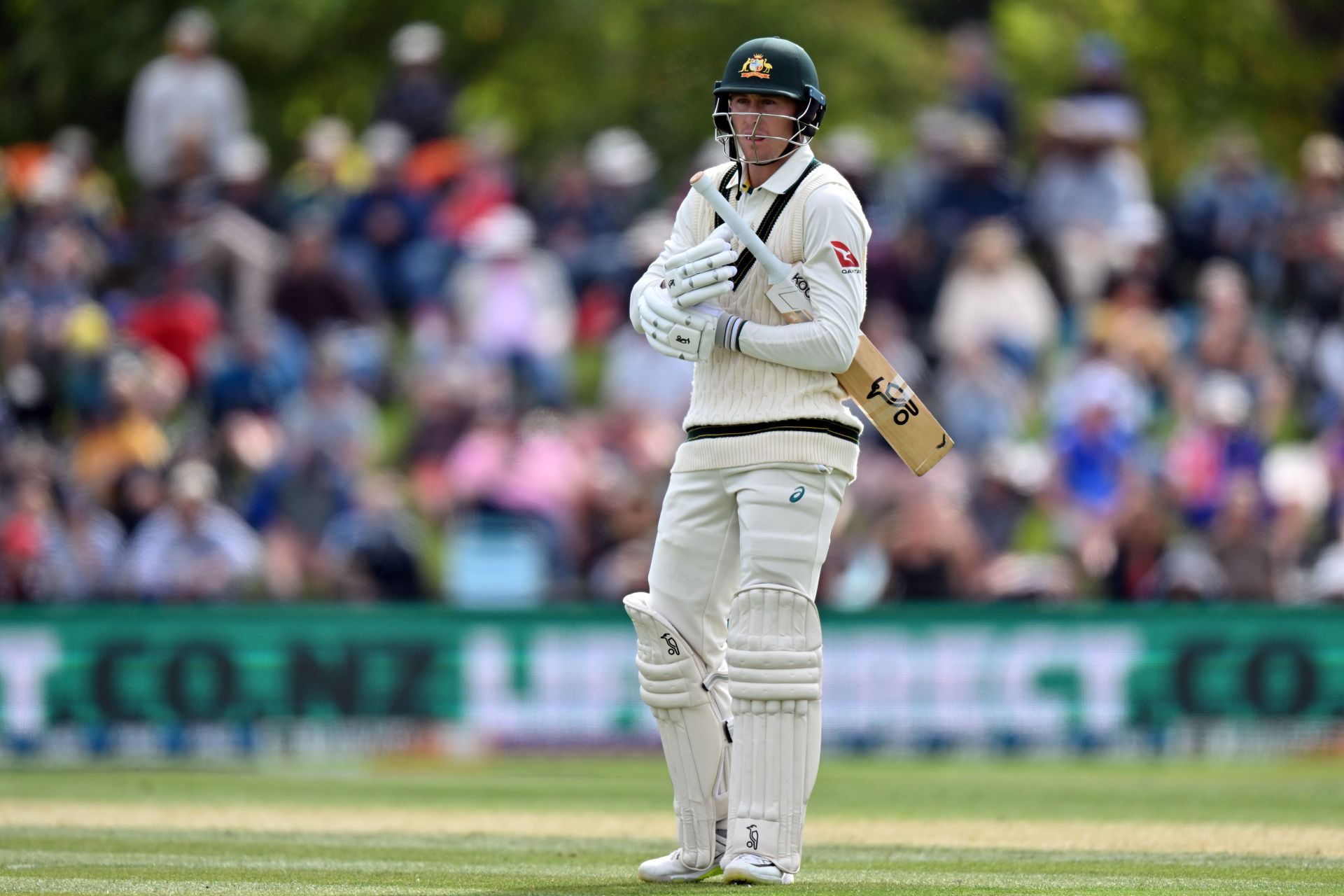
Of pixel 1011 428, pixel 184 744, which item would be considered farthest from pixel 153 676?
pixel 1011 428

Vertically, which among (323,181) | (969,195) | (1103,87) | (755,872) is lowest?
(755,872)

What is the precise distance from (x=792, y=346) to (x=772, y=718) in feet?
3.88

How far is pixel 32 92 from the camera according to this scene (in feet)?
87.5

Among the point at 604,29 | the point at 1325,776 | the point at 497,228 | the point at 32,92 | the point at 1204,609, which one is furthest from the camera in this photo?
the point at 604,29

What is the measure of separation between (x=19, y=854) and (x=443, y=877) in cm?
183

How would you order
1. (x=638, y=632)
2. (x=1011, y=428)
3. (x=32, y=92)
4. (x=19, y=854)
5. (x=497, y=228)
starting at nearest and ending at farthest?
(x=638, y=632) → (x=19, y=854) → (x=1011, y=428) → (x=497, y=228) → (x=32, y=92)

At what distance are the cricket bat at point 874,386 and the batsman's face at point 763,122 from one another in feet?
0.60

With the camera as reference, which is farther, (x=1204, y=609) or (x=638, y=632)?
(x=1204, y=609)

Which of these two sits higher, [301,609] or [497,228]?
[497,228]

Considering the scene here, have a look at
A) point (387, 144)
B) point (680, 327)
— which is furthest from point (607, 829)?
point (387, 144)

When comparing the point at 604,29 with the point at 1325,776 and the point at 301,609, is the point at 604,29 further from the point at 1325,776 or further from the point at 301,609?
the point at 1325,776

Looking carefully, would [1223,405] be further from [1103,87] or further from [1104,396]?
[1103,87]

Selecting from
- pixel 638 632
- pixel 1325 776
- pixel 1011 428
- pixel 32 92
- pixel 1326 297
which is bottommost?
pixel 1325 776

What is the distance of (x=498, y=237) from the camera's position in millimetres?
18547
